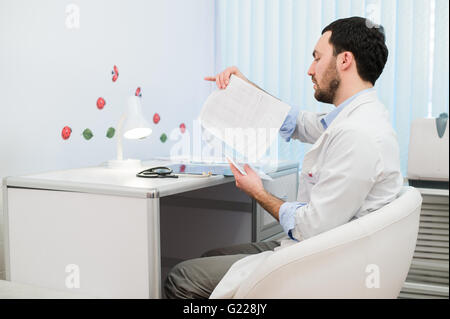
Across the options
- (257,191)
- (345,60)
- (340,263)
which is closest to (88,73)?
(257,191)

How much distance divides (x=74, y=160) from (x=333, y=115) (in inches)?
39.3

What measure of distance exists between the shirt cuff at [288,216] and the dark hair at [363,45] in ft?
1.35

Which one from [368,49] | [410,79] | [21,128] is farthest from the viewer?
[410,79]

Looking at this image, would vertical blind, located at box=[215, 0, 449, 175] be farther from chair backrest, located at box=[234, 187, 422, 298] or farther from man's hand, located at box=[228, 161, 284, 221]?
chair backrest, located at box=[234, 187, 422, 298]

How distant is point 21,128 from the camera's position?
167 cm

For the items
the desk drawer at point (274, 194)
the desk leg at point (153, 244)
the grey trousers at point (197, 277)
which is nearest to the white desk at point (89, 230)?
the desk leg at point (153, 244)

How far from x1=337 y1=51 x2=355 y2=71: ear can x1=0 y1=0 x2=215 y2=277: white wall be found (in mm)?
1004

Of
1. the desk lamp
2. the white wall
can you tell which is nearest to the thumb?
the desk lamp

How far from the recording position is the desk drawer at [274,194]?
1850 millimetres

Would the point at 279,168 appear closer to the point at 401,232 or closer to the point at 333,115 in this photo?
the point at 333,115

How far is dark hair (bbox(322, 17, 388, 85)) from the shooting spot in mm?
1336

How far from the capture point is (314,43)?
8.04 feet

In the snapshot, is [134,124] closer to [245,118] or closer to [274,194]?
[245,118]
